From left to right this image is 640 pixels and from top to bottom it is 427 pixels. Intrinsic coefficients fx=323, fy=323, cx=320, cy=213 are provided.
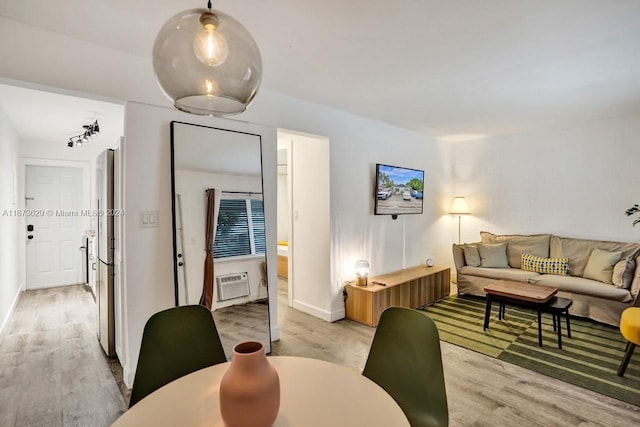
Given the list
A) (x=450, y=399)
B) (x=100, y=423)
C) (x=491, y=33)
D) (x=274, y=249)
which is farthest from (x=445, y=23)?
(x=100, y=423)

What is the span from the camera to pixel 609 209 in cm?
431

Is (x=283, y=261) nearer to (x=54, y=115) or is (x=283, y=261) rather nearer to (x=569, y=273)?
(x=54, y=115)

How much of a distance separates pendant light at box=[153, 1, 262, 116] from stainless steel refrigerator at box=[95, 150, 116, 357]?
7.05 feet

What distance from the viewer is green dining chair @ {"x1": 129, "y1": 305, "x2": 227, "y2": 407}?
4.72ft

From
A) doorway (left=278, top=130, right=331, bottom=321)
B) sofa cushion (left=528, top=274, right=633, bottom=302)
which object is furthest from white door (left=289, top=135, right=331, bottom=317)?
sofa cushion (left=528, top=274, right=633, bottom=302)

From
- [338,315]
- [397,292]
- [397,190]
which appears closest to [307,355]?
[338,315]

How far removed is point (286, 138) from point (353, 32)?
2265 millimetres

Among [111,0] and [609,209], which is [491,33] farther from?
[609,209]

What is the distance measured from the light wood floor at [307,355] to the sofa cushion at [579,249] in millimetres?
2446

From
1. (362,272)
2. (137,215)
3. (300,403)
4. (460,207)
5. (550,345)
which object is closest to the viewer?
(300,403)

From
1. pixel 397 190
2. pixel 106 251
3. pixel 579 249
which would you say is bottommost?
pixel 579 249

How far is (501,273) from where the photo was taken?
4.47m

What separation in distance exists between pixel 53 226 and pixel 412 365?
247 inches

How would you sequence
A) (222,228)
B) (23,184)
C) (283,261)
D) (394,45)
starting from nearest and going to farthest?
(394,45), (222,228), (23,184), (283,261)
